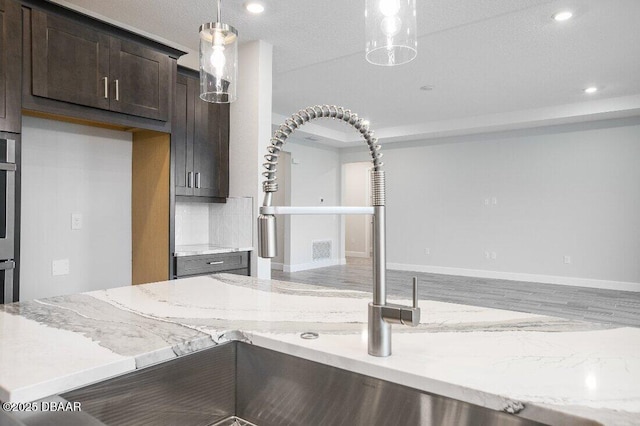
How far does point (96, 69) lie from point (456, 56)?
10.7ft

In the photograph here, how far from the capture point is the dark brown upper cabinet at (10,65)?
2262 mm

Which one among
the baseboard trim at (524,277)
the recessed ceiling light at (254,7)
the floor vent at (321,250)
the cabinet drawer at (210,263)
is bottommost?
the baseboard trim at (524,277)

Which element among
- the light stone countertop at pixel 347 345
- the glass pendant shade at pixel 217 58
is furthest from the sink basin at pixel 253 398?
the glass pendant shade at pixel 217 58

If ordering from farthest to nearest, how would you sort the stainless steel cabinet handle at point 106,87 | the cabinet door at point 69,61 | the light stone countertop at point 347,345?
1. the stainless steel cabinet handle at point 106,87
2. the cabinet door at point 69,61
3. the light stone countertop at point 347,345

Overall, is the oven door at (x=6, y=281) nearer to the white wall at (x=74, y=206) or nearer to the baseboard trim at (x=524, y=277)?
the white wall at (x=74, y=206)

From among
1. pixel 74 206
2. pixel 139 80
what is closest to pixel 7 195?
pixel 74 206

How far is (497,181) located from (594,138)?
151 centimetres

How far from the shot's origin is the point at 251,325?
41.9 inches

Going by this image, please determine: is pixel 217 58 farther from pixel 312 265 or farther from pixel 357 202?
pixel 357 202

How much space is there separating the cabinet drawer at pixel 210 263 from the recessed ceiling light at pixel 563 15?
126 inches

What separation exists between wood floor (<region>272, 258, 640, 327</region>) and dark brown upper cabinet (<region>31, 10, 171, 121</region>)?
2678mm

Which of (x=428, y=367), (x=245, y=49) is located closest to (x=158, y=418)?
(x=428, y=367)

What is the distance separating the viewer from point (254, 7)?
→ 3.14m

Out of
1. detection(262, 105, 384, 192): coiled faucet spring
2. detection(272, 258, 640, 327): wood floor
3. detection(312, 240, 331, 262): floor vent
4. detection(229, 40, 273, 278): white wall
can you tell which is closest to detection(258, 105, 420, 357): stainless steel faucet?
detection(262, 105, 384, 192): coiled faucet spring
